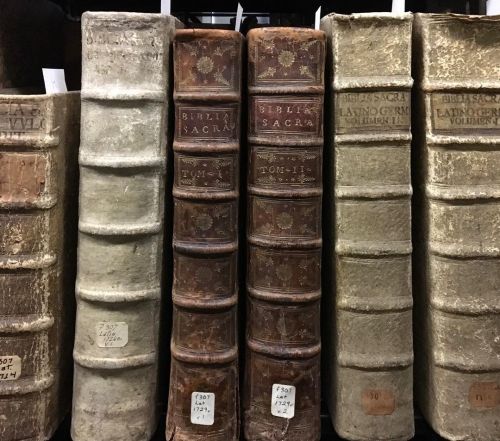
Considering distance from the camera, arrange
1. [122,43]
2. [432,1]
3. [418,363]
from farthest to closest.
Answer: [432,1] → [418,363] → [122,43]

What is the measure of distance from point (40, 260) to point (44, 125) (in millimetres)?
196

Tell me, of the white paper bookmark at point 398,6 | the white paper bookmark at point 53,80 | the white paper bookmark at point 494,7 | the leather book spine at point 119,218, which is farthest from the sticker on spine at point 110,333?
the white paper bookmark at point 494,7

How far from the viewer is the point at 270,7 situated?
42.8 inches

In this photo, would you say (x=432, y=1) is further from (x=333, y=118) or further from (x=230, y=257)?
Result: (x=230, y=257)

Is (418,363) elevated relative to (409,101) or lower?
lower

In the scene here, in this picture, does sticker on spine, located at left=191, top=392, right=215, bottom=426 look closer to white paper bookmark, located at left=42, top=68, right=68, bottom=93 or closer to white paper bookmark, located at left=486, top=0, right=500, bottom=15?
white paper bookmark, located at left=42, top=68, right=68, bottom=93

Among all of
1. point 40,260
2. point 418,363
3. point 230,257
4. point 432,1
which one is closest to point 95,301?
point 40,260

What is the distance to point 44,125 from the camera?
763 mm

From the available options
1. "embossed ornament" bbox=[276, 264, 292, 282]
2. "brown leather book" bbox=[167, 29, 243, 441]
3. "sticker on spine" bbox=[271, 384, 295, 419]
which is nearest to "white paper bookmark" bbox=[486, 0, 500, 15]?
"brown leather book" bbox=[167, 29, 243, 441]

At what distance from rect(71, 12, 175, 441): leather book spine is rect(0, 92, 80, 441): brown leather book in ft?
0.14

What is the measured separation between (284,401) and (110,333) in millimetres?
277

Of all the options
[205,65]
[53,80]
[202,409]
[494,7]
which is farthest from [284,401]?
[494,7]

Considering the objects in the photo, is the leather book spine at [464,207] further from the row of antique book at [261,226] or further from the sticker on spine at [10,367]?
the sticker on spine at [10,367]

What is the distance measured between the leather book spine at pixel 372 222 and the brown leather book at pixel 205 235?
154 mm
